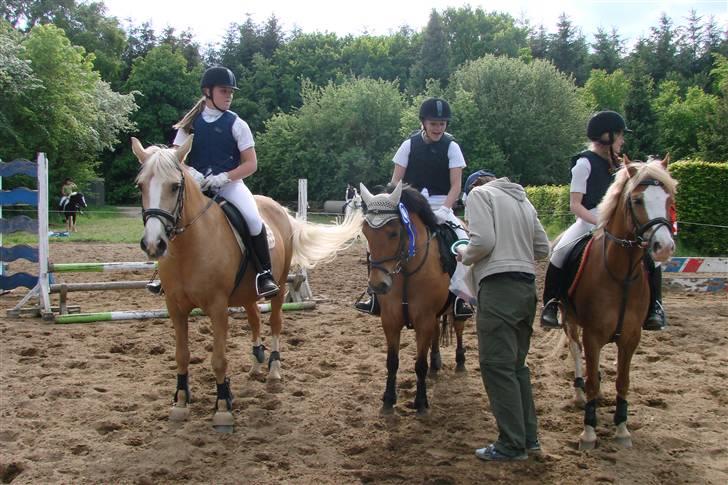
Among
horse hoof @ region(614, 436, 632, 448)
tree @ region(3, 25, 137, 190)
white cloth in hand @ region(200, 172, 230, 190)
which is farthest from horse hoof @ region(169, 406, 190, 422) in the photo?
tree @ region(3, 25, 137, 190)

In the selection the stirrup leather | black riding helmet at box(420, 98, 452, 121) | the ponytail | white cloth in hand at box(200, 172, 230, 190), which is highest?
black riding helmet at box(420, 98, 452, 121)

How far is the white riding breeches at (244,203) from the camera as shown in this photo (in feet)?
17.9

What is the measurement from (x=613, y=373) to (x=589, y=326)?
6.67ft

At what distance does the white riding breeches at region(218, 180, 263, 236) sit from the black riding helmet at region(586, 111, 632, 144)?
3.00 meters

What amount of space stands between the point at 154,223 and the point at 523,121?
36793 millimetres

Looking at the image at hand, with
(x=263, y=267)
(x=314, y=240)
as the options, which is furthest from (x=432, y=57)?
(x=263, y=267)

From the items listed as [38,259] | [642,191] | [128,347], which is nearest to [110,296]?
[38,259]

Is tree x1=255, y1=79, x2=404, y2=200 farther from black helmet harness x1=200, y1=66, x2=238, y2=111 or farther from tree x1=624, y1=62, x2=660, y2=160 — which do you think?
black helmet harness x1=200, y1=66, x2=238, y2=111

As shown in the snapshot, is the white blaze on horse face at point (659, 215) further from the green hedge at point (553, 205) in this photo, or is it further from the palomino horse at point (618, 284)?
the green hedge at point (553, 205)

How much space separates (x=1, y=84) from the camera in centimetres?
2558

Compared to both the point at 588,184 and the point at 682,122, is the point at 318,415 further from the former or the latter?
the point at 682,122

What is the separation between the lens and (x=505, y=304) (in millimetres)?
4164

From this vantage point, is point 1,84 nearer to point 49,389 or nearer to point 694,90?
point 49,389

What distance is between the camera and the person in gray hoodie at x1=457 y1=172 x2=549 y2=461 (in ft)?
13.6
